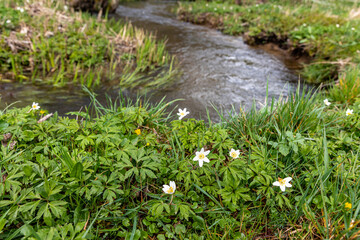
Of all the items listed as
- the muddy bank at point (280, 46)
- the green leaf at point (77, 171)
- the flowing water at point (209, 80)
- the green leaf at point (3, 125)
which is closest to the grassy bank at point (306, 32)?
the muddy bank at point (280, 46)

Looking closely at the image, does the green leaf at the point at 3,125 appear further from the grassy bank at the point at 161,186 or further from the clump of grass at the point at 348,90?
the clump of grass at the point at 348,90

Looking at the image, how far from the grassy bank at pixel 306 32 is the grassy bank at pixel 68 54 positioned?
358 cm

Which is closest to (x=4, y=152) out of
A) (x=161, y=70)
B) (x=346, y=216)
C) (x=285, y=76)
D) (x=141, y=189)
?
(x=141, y=189)

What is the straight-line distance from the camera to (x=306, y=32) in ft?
22.1

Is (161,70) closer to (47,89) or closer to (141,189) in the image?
(47,89)

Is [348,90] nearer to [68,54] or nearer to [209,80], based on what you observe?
[209,80]

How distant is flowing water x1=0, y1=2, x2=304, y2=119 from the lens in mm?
3868

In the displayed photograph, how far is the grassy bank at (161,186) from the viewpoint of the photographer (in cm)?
154

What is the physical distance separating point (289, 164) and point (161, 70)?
393 centimetres

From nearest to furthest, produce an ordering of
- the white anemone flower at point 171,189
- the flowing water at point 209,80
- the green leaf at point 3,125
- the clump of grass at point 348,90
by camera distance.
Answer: the white anemone flower at point 171,189 → the green leaf at point 3,125 → the clump of grass at point 348,90 → the flowing water at point 209,80

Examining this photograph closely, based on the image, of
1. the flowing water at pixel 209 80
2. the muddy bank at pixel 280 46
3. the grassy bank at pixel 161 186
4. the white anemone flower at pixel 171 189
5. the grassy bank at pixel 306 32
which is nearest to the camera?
the grassy bank at pixel 161 186

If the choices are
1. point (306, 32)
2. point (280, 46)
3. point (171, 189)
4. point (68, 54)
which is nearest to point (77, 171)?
point (171, 189)

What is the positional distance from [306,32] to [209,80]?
12.4ft

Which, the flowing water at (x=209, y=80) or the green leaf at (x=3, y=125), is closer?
the green leaf at (x=3, y=125)
